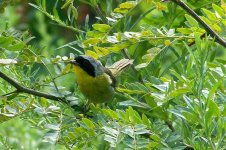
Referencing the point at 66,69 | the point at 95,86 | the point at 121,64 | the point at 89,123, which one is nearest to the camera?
the point at 89,123

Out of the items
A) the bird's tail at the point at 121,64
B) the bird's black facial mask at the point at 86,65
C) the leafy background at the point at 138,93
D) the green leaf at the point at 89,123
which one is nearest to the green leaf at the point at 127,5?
the leafy background at the point at 138,93

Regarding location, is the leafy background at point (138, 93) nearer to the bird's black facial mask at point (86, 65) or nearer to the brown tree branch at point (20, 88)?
the brown tree branch at point (20, 88)

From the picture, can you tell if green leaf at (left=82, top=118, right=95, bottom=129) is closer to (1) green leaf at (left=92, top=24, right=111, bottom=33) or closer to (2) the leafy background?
(2) the leafy background

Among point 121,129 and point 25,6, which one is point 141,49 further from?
point 25,6

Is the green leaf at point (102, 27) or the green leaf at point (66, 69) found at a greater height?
the green leaf at point (102, 27)

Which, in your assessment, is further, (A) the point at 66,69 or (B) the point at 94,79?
(B) the point at 94,79

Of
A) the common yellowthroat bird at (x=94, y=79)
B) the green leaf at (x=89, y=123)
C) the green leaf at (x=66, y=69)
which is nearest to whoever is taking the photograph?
the green leaf at (x=89, y=123)

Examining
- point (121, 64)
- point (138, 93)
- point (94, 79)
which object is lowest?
point (94, 79)

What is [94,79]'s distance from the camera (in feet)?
6.74

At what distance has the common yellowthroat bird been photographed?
65.9 inches

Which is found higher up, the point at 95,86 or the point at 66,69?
the point at 66,69

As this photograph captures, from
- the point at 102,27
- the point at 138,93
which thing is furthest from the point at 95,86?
the point at 138,93

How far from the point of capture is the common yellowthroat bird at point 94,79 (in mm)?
1673

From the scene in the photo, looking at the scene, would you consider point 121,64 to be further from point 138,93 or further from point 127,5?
point 138,93
